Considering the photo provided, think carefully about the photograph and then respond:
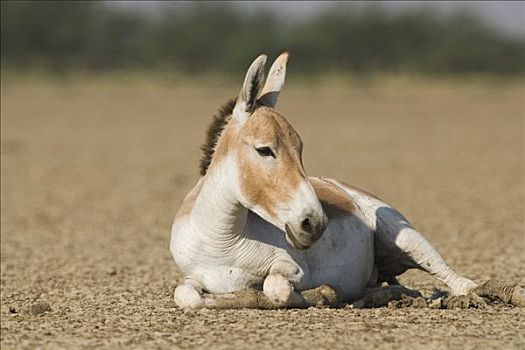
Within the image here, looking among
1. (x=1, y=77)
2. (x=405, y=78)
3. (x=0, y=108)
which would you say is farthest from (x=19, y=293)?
(x=405, y=78)

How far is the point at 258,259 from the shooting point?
23.7 ft

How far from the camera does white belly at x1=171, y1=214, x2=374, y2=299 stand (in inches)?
284

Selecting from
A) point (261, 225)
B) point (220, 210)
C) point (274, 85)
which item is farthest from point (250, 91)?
point (261, 225)

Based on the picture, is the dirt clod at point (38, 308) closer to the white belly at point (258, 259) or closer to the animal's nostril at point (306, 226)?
the white belly at point (258, 259)

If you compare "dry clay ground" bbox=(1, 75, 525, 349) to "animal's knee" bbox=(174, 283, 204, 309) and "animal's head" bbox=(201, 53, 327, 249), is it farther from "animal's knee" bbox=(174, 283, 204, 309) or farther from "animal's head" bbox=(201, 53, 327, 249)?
"animal's head" bbox=(201, 53, 327, 249)

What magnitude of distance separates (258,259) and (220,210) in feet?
1.30

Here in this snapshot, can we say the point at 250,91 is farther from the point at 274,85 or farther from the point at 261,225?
the point at 261,225

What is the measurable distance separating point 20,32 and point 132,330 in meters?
49.8

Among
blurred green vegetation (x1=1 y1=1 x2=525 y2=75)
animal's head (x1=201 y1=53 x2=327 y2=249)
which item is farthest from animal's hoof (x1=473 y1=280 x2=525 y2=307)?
blurred green vegetation (x1=1 y1=1 x2=525 y2=75)

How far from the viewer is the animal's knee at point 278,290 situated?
7.05m

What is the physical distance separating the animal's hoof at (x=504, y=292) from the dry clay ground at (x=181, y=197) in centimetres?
8

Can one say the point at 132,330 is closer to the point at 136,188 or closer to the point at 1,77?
the point at 136,188

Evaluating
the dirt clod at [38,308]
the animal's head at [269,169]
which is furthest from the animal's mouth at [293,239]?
the dirt clod at [38,308]

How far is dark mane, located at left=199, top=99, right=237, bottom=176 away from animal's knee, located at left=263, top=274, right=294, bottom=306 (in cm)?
92
